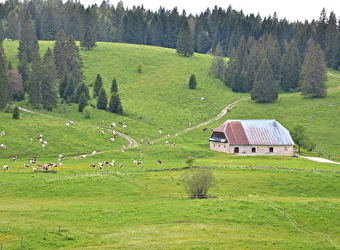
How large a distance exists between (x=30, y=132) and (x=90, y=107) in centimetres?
2866

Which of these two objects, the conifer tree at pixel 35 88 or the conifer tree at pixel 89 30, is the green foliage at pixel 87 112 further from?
the conifer tree at pixel 89 30

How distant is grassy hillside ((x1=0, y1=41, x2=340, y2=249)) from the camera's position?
128 feet

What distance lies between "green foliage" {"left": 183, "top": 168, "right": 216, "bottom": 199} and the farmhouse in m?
43.5

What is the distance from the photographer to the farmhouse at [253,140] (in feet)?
325

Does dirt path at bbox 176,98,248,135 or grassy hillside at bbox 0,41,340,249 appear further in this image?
dirt path at bbox 176,98,248,135

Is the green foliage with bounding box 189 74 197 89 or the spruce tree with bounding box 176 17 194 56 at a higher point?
the spruce tree with bounding box 176 17 194 56

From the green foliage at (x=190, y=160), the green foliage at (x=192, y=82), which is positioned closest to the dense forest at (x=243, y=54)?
the green foliage at (x=192, y=82)

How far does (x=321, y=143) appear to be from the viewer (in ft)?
353

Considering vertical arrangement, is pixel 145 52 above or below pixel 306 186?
above

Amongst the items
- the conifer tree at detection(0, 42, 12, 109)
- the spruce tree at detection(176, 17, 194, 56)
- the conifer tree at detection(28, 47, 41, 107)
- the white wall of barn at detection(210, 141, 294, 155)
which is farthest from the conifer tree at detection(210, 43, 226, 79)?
the conifer tree at detection(0, 42, 12, 109)

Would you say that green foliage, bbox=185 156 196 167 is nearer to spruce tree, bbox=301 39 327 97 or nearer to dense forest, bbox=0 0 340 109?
dense forest, bbox=0 0 340 109

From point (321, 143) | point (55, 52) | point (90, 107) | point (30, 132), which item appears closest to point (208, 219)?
point (30, 132)

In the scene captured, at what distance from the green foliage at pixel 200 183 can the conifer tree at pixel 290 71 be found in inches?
4307

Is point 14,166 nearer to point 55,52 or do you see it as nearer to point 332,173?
point 332,173
